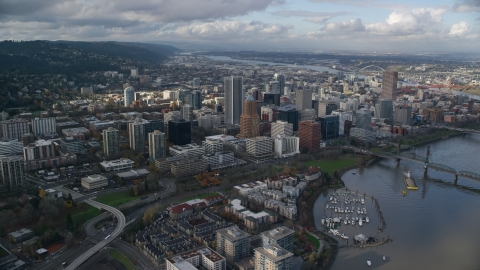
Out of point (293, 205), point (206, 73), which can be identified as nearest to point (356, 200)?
point (293, 205)

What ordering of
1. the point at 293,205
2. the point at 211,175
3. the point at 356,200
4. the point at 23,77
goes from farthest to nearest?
the point at 23,77
the point at 211,175
the point at 356,200
the point at 293,205

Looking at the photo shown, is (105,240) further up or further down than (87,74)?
further down

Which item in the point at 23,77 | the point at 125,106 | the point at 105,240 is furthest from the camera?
the point at 23,77

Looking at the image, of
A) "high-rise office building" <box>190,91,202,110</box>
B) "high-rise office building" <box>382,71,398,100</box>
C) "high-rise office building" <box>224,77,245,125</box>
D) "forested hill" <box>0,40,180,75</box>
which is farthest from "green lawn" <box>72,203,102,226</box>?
"high-rise office building" <box>382,71,398,100</box>

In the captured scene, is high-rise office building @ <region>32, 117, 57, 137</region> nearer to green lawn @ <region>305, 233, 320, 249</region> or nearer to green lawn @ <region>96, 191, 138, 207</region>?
green lawn @ <region>96, 191, 138, 207</region>

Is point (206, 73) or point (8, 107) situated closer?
point (8, 107)

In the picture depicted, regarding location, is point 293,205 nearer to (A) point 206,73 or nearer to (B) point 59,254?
(B) point 59,254

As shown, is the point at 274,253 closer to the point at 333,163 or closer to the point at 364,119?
the point at 333,163
